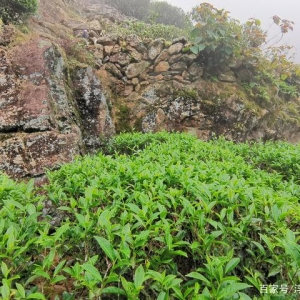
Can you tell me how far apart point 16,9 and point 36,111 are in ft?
10.2

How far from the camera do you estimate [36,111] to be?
175 inches

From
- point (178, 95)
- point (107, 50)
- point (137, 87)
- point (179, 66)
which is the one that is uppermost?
point (179, 66)

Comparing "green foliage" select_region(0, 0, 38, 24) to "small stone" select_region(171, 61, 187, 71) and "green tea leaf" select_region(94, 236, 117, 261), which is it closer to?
"small stone" select_region(171, 61, 187, 71)

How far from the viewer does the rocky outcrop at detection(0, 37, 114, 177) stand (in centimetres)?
421

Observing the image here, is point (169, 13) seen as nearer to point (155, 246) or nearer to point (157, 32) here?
point (157, 32)

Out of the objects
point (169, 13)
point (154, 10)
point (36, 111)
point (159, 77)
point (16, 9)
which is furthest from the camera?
point (169, 13)

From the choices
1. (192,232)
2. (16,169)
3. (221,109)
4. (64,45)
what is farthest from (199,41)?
(192,232)

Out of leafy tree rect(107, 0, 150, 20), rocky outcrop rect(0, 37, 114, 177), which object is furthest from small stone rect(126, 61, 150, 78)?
leafy tree rect(107, 0, 150, 20)

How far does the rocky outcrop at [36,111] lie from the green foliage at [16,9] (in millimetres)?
1411

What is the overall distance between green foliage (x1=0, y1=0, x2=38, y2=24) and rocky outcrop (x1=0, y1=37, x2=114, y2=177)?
1411 millimetres

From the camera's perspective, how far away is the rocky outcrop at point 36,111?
4.21 m

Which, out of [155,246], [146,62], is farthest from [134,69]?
[155,246]

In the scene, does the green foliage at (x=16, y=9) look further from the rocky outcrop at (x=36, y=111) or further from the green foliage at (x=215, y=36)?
the green foliage at (x=215, y=36)

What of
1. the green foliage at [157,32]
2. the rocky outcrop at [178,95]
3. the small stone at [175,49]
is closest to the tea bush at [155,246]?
the rocky outcrop at [178,95]
